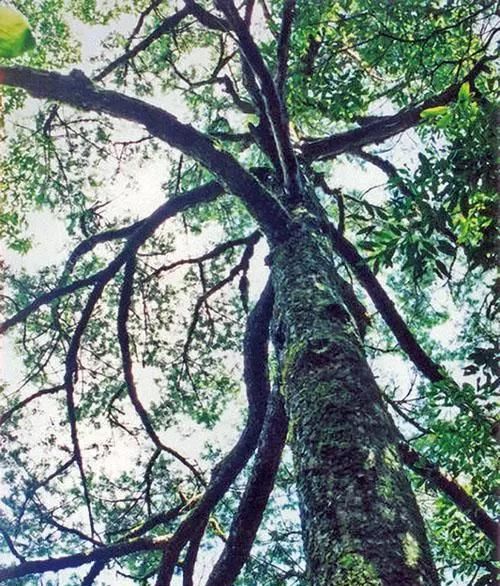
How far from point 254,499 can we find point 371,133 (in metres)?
3.75

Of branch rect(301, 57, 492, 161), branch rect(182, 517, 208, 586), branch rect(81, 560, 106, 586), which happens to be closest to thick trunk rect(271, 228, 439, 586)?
branch rect(301, 57, 492, 161)

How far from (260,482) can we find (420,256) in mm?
2103

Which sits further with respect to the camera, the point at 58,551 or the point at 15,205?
the point at 15,205

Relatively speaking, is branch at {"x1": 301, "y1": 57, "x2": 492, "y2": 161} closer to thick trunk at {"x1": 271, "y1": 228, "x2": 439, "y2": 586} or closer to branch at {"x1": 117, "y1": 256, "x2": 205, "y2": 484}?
branch at {"x1": 117, "y1": 256, "x2": 205, "y2": 484}

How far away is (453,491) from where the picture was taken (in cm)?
447

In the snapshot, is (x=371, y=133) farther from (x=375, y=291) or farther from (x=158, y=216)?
(x=158, y=216)

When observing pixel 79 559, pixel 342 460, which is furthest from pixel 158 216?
pixel 342 460

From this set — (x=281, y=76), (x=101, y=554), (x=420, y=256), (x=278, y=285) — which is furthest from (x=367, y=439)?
(x=101, y=554)

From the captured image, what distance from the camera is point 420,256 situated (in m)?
3.05

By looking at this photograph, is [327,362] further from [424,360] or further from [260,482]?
[424,360]

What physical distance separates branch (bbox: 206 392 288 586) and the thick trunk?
3.88 ft

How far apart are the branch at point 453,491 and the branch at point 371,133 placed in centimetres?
297

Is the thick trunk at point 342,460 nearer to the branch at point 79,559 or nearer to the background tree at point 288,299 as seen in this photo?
the background tree at point 288,299

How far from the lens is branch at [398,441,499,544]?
170 inches
